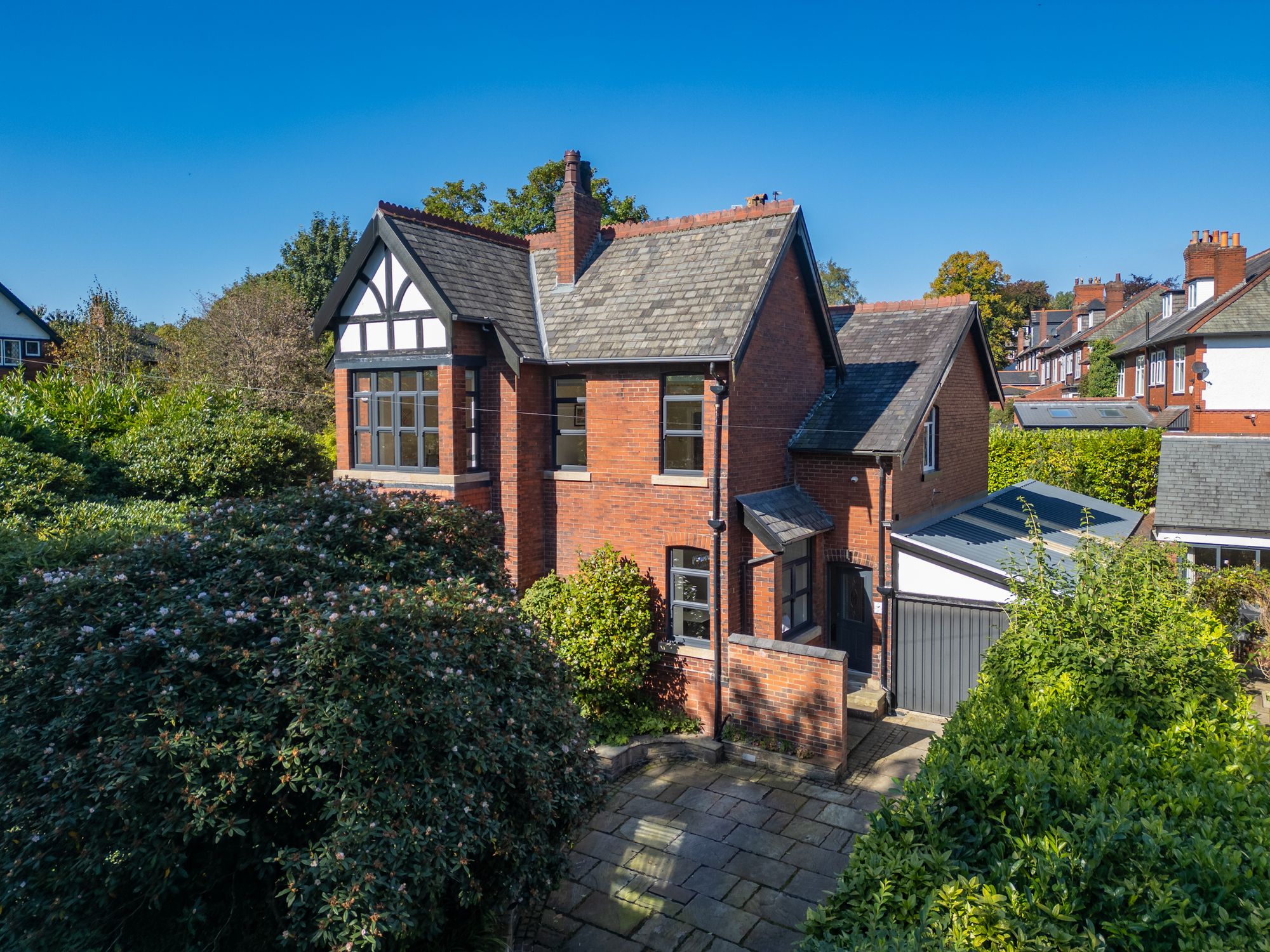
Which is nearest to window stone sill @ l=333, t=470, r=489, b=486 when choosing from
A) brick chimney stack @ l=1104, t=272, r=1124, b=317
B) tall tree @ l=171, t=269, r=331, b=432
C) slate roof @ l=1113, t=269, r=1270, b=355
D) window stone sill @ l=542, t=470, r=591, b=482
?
window stone sill @ l=542, t=470, r=591, b=482

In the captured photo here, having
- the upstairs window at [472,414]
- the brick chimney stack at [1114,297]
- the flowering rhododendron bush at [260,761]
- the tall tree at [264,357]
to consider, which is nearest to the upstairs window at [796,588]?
the upstairs window at [472,414]

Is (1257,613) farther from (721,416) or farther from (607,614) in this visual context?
(607,614)

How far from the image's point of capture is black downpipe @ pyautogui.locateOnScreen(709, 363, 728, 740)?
14203 millimetres

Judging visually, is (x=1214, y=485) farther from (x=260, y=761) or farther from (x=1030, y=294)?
(x=1030, y=294)

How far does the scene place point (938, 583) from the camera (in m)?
15.7

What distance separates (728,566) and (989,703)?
262 inches

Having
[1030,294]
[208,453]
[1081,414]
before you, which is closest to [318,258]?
[208,453]

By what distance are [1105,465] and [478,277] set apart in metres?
22.0

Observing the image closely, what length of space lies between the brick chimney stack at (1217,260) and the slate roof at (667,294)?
3009 cm

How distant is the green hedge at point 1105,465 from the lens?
27.0 meters

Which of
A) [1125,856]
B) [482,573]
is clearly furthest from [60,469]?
[1125,856]

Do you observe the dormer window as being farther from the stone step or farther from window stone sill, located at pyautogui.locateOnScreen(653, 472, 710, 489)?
window stone sill, located at pyautogui.locateOnScreen(653, 472, 710, 489)

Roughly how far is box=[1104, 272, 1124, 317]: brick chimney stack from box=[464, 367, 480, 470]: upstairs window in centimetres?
5156

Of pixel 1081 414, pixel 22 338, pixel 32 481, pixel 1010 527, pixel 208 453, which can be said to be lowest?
pixel 1010 527
